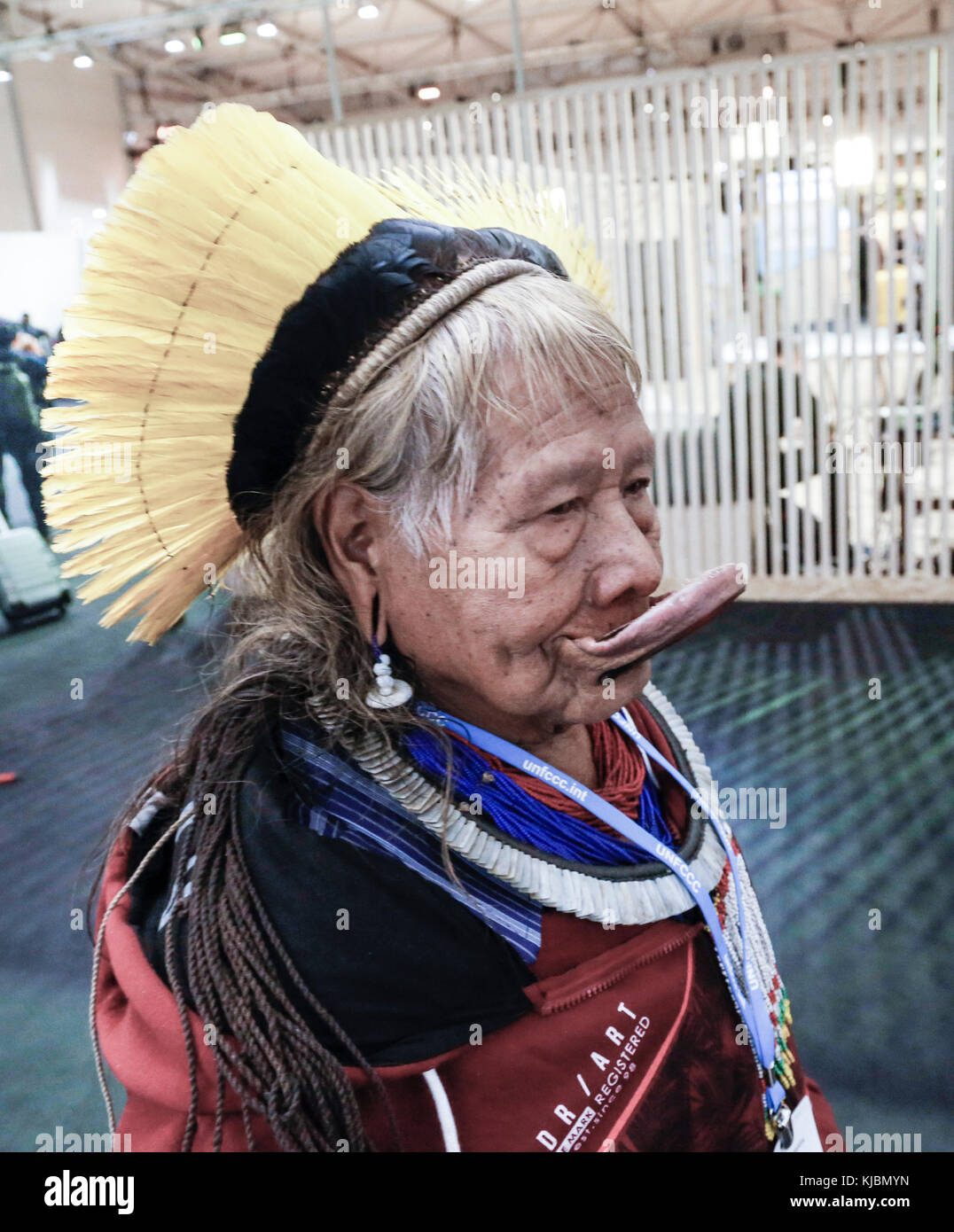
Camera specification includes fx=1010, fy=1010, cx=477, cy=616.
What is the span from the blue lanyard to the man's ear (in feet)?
0.33

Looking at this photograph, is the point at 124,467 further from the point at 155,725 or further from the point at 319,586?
the point at 155,725

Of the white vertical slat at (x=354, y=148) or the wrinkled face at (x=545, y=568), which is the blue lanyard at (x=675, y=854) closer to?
the wrinkled face at (x=545, y=568)

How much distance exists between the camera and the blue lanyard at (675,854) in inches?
34.8

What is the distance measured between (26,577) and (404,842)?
5.89 m

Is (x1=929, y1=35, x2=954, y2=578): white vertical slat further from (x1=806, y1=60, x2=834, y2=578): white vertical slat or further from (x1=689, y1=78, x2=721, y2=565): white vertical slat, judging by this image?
(x1=689, y1=78, x2=721, y2=565): white vertical slat

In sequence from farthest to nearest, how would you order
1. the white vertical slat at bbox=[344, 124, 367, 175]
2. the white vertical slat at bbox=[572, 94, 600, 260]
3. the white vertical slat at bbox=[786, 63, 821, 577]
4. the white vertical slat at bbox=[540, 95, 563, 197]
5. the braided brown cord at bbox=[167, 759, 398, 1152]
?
1. the white vertical slat at bbox=[344, 124, 367, 175]
2. the white vertical slat at bbox=[572, 94, 600, 260]
3. the white vertical slat at bbox=[540, 95, 563, 197]
4. the white vertical slat at bbox=[786, 63, 821, 577]
5. the braided brown cord at bbox=[167, 759, 398, 1152]

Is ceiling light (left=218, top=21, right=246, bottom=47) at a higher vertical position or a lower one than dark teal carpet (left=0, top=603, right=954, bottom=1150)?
higher

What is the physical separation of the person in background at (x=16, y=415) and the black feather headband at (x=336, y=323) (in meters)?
5.98

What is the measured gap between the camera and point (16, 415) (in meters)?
6.30

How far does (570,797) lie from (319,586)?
295mm

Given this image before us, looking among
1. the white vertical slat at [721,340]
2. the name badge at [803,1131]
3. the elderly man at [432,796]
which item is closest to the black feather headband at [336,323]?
the elderly man at [432,796]

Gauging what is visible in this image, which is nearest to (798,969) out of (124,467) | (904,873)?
(904,873)

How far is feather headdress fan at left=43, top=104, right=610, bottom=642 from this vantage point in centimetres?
81

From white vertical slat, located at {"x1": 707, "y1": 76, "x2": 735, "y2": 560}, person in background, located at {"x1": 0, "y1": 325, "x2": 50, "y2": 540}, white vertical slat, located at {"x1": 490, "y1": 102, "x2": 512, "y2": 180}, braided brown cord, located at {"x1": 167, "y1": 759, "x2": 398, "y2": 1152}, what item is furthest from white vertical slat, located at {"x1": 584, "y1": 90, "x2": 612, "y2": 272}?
braided brown cord, located at {"x1": 167, "y1": 759, "x2": 398, "y2": 1152}
